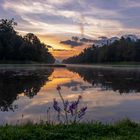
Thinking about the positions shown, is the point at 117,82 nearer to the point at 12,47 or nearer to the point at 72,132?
the point at 72,132

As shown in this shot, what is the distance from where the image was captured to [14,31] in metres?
135

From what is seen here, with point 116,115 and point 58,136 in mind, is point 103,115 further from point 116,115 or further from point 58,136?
point 58,136

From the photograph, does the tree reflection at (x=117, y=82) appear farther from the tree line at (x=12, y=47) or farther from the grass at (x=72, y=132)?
the tree line at (x=12, y=47)

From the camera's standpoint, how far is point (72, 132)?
32.8 feet

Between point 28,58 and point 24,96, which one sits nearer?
point 24,96

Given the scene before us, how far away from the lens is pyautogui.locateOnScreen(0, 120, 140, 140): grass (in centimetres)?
944

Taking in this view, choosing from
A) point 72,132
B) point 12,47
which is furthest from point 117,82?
point 12,47

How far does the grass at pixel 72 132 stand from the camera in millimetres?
9438

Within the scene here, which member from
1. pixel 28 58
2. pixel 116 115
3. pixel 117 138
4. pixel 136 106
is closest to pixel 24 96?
pixel 136 106

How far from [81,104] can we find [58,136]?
854cm

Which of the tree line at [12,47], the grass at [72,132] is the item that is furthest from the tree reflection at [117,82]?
the tree line at [12,47]

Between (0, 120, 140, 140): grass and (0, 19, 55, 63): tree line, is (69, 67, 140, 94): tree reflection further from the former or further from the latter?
(0, 19, 55, 63): tree line

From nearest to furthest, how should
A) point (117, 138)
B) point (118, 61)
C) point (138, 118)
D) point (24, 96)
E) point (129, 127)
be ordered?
point (117, 138) < point (129, 127) < point (138, 118) < point (24, 96) < point (118, 61)

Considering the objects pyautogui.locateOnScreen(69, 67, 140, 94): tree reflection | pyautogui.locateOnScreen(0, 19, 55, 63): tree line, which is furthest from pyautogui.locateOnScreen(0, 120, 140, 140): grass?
pyautogui.locateOnScreen(0, 19, 55, 63): tree line
